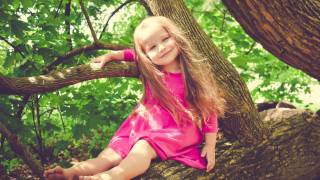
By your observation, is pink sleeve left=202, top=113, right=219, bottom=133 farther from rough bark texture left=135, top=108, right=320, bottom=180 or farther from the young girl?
rough bark texture left=135, top=108, right=320, bottom=180

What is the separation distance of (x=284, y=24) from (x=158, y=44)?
34.1 inches

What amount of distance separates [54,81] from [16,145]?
46 cm

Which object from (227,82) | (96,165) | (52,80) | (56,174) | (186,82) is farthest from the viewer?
(227,82)

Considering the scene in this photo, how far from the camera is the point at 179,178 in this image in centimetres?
229

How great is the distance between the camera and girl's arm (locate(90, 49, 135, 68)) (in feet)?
8.11

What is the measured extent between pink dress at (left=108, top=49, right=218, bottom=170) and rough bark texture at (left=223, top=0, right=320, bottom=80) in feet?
1.97

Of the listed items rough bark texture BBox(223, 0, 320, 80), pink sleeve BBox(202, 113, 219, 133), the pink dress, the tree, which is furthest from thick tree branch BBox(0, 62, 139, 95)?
rough bark texture BBox(223, 0, 320, 80)

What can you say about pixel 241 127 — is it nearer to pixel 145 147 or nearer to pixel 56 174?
pixel 145 147

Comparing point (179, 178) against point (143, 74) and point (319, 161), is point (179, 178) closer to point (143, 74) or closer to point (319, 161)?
point (143, 74)

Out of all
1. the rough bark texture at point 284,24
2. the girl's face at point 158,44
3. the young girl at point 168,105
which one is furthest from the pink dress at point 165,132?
the rough bark texture at point 284,24

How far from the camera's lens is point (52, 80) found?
7.77ft

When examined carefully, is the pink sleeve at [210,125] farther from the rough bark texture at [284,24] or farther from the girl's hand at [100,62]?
the girl's hand at [100,62]

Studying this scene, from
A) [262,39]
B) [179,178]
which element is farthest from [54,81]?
[262,39]

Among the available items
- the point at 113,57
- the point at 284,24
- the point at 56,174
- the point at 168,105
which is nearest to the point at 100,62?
the point at 113,57
